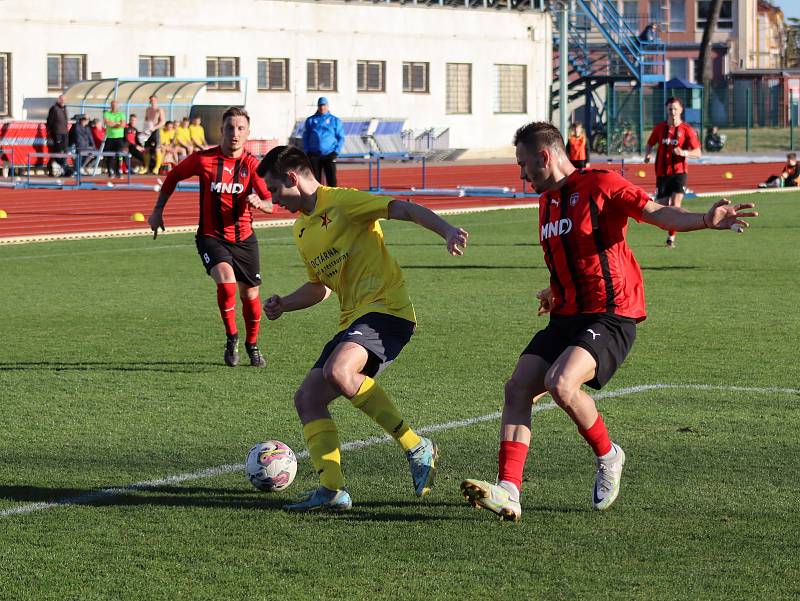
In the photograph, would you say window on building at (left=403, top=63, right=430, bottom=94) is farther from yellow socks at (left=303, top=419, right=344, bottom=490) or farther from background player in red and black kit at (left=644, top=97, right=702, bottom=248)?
yellow socks at (left=303, top=419, right=344, bottom=490)

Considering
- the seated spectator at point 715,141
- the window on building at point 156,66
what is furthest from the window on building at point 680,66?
the window on building at point 156,66

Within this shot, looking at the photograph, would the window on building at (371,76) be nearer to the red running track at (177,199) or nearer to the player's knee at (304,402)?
the red running track at (177,199)

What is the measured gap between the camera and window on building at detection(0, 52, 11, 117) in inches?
1738

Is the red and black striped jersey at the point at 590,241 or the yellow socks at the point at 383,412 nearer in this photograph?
the red and black striped jersey at the point at 590,241

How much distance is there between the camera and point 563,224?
20.2 ft

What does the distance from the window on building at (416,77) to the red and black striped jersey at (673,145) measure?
119 ft

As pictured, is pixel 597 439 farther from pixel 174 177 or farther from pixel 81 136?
pixel 81 136

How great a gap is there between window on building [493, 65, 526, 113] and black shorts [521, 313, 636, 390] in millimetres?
52604

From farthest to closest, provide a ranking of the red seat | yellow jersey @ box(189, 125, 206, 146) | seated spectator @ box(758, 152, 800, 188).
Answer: yellow jersey @ box(189, 125, 206, 146) → the red seat → seated spectator @ box(758, 152, 800, 188)

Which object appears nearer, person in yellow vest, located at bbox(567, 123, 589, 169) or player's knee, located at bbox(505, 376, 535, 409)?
player's knee, located at bbox(505, 376, 535, 409)

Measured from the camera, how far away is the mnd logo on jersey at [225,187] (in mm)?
10555

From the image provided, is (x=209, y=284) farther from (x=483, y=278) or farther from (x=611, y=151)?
(x=611, y=151)

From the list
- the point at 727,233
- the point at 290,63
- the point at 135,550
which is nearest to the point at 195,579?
the point at 135,550

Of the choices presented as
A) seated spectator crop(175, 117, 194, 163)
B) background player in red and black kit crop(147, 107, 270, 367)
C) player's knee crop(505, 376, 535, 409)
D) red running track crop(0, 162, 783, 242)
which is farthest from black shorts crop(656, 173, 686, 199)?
seated spectator crop(175, 117, 194, 163)
